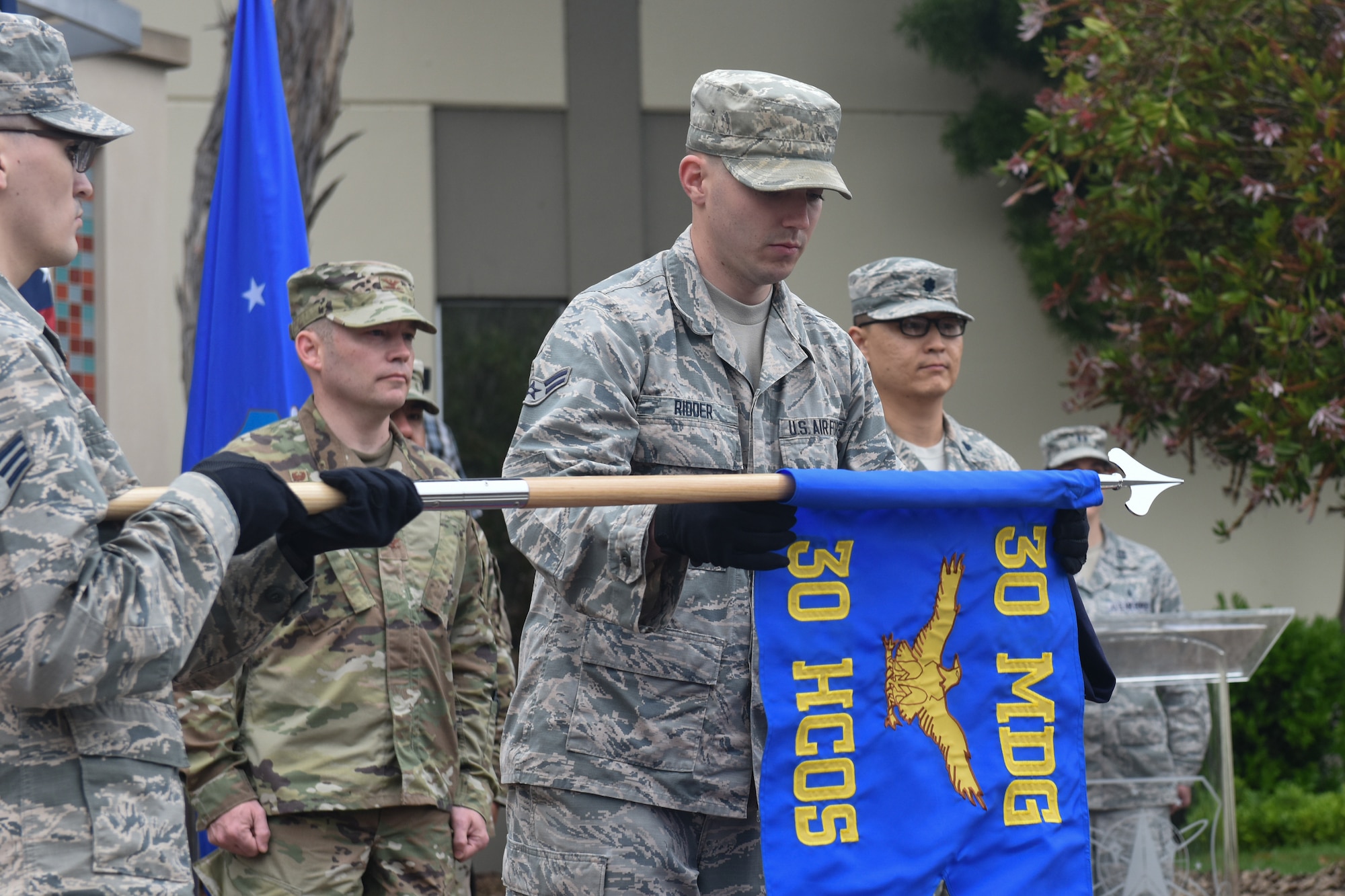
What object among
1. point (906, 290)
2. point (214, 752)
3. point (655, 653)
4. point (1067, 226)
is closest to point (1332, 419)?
point (1067, 226)

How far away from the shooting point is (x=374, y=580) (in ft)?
12.6

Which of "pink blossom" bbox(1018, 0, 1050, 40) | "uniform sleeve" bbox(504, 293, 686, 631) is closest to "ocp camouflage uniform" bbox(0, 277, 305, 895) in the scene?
"uniform sleeve" bbox(504, 293, 686, 631)

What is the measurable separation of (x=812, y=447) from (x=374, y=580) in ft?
4.17

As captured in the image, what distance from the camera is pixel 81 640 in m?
2.00

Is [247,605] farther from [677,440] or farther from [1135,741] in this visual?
[1135,741]

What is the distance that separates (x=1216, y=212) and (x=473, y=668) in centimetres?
566

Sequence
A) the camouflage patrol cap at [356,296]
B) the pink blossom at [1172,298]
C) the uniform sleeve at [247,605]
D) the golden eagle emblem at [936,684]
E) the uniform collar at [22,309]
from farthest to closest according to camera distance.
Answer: the pink blossom at [1172,298]
the camouflage patrol cap at [356,296]
the golden eagle emblem at [936,684]
the uniform sleeve at [247,605]
the uniform collar at [22,309]

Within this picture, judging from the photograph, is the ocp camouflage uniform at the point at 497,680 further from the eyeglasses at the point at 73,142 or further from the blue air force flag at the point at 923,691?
the eyeglasses at the point at 73,142

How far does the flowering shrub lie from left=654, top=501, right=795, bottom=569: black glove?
17.2ft

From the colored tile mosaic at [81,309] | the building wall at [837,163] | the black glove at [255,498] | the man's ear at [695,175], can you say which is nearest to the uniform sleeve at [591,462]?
the man's ear at [695,175]

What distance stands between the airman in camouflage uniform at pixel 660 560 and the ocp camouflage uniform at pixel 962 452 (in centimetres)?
154

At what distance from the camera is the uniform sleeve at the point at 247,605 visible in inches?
98.5

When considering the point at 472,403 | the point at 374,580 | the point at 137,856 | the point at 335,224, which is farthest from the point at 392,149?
the point at 137,856

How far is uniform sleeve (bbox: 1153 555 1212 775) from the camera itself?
5691mm
